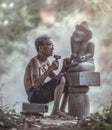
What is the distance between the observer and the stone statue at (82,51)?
670cm

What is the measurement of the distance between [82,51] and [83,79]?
1.63ft

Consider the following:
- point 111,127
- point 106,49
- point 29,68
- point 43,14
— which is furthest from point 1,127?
point 43,14

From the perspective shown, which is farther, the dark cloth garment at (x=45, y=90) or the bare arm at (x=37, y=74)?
the dark cloth garment at (x=45, y=90)

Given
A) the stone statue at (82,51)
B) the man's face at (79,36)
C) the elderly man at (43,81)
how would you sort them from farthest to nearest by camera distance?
the man's face at (79,36) → the stone statue at (82,51) → the elderly man at (43,81)

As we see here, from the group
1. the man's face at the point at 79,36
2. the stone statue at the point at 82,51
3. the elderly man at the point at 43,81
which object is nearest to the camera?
the elderly man at the point at 43,81

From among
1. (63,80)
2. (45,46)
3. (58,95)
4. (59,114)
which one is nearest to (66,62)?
(63,80)

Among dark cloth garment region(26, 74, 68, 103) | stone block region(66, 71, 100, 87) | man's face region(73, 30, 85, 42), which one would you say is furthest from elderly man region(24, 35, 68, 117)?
man's face region(73, 30, 85, 42)

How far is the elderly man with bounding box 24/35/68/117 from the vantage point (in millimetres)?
6594

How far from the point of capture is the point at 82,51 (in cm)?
684

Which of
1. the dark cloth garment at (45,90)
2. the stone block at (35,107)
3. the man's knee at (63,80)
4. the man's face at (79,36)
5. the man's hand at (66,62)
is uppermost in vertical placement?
the man's face at (79,36)

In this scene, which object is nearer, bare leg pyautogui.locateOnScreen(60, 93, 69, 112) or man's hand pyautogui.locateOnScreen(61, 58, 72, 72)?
man's hand pyautogui.locateOnScreen(61, 58, 72, 72)

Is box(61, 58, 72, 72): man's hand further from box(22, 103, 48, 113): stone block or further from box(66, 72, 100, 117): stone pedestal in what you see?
box(22, 103, 48, 113): stone block

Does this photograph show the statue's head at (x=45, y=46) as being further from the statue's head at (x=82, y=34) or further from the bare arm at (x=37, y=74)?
the statue's head at (x=82, y=34)

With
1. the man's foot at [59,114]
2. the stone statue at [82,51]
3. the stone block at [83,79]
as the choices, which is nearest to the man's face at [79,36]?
the stone statue at [82,51]
